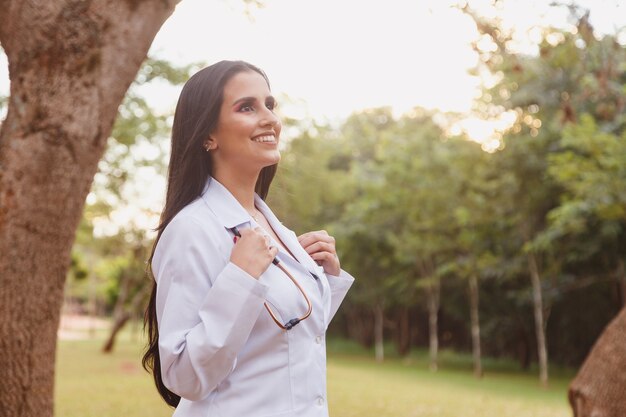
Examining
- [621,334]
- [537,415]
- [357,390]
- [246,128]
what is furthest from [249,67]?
[357,390]

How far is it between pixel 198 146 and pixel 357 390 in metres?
14.5

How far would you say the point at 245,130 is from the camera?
2021 mm

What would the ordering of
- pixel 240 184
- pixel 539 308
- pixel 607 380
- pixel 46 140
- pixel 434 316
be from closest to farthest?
pixel 240 184 < pixel 46 140 < pixel 607 380 < pixel 539 308 < pixel 434 316

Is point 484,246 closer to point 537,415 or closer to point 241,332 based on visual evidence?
point 537,415

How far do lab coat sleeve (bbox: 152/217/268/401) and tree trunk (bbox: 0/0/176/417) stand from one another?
85cm

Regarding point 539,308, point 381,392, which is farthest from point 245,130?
point 539,308

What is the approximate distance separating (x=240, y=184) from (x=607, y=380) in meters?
3.58

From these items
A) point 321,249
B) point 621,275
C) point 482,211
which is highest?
point 321,249

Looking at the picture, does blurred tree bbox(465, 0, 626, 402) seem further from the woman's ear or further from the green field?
the woman's ear

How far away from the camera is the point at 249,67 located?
6.97 ft

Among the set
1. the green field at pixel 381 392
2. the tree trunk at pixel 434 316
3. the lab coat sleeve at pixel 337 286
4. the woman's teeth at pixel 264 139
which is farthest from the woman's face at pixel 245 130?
the tree trunk at pixel 434 316

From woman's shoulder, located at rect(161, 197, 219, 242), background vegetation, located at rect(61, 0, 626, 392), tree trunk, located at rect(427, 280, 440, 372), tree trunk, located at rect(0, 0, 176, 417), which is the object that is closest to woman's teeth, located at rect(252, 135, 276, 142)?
woman's shoulder, located at rect(161, 197, 219, 242)

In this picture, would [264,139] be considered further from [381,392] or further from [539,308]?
[539,308]

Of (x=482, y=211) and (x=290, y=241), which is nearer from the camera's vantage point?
(x=290, y=241)
